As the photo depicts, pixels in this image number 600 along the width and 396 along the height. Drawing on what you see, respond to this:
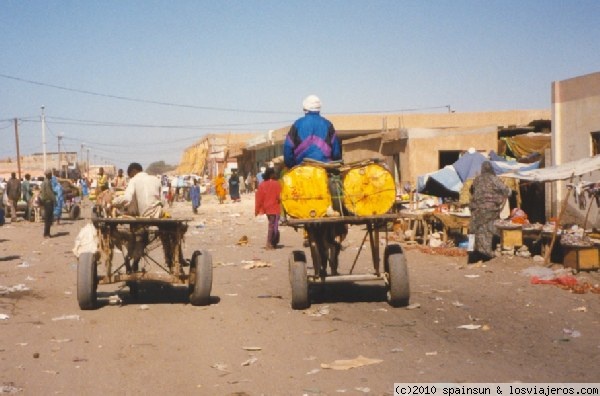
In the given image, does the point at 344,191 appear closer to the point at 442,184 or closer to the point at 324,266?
the point at 324,266

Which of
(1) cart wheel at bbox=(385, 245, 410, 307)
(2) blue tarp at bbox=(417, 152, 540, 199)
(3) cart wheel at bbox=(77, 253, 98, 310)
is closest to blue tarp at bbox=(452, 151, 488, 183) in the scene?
(2) blue tarp at bbox=(417, 152, 540, 199)

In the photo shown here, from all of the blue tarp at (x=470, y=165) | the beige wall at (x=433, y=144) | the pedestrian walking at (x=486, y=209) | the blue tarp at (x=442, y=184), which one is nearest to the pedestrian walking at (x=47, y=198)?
the blue tarp at (x=442, y=184)

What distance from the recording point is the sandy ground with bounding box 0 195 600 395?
5.66 metres

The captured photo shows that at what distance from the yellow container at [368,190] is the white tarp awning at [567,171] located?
601 centimetres

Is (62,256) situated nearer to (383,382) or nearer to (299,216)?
(299,216)

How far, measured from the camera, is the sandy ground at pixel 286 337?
5656 millimetres

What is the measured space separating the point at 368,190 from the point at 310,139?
113 cm

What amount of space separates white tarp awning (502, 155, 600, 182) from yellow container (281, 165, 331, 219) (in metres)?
6.59

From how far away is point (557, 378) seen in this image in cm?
548

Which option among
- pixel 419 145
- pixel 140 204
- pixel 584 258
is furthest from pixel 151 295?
pixel 419 145

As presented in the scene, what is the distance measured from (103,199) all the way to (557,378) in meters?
6.42

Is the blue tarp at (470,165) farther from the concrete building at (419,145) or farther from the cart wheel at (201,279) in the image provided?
the cart wheel at (201,279)

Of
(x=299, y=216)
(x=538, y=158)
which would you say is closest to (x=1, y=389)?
(x=299, y=216)

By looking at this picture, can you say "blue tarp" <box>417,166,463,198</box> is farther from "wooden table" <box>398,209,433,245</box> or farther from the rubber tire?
the rubber tire
